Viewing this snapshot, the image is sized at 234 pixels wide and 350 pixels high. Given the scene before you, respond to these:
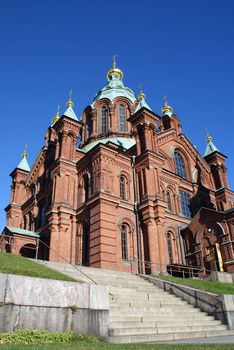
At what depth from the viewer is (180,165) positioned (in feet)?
100

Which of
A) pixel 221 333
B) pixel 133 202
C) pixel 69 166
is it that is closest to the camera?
pixel 221 333

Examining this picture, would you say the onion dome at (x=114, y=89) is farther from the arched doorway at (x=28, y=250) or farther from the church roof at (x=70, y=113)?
the arched doorway at (x=28, y=250)

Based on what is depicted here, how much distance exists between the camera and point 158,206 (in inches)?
881

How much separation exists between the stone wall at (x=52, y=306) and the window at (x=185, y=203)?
19.8 metres

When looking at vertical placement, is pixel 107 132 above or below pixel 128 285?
above

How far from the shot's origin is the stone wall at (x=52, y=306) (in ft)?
24.2

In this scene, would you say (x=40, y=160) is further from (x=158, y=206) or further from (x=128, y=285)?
(x=128, y=285)

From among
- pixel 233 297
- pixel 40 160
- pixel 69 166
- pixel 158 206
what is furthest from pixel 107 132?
pixel 233 297

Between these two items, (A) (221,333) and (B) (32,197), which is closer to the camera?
(A) (221,333)

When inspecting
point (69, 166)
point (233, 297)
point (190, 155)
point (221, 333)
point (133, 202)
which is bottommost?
point (221, 333)

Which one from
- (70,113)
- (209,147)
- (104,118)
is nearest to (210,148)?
(209,147)

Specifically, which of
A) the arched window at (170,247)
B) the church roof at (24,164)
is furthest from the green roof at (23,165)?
the arched window at (170,247)

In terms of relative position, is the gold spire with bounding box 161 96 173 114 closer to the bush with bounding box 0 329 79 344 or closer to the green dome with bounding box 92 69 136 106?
the green dome with bounding box 92 69 136 106

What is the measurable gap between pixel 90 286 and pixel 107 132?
27.2 meters
